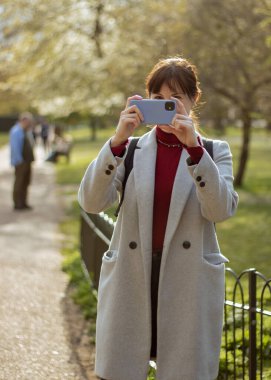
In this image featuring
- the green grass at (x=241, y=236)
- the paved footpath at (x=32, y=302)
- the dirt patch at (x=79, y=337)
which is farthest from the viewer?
the green grass at (x=241, y=236)

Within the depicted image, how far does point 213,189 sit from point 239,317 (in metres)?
3.32

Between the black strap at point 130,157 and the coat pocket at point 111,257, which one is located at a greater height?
the black strap at point 130,157

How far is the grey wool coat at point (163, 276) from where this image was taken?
312 cm

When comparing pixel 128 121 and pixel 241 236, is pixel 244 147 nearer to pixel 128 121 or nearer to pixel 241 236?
pixel 241 236

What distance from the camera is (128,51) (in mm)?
16188

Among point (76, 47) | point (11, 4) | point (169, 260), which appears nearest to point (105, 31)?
point (76, 47)

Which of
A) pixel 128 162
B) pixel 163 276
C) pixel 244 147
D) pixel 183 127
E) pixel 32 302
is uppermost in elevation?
pixel 183 127

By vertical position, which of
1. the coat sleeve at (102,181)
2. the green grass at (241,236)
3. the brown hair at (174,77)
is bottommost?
the green grass at (241,236)

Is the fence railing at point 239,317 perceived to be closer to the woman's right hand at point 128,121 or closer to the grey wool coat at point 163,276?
the grey wool coat at point 163,276

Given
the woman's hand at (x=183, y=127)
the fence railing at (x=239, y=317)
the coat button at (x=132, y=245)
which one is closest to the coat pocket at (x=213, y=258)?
the coat button at (x=132, y=245)

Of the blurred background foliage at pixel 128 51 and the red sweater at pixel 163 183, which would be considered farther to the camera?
the blurred background foliage at pixel 128 51

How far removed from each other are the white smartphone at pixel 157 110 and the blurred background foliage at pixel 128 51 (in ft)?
22.7

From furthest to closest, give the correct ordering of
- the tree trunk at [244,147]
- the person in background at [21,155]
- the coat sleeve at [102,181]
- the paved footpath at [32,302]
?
the tree trunk at [244,147]
the person in background at [21,155]
the paved footpath at [32,302]
the coat sleeve at [102,181]

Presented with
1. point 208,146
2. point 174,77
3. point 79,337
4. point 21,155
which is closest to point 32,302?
point 79,337
